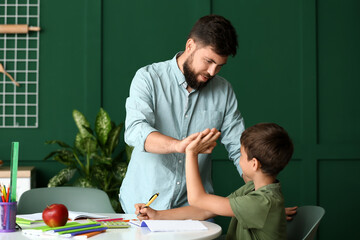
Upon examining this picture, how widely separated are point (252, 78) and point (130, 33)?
1.07 m

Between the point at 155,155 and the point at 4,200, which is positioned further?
the point at 155,155

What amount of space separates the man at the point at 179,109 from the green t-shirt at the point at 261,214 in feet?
1.65

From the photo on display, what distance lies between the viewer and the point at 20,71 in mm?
3678

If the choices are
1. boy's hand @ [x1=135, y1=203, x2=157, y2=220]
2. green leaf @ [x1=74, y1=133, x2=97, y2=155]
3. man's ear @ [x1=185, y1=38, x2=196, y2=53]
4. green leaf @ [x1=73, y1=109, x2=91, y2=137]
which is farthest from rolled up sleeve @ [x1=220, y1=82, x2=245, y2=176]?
green leaf @ [x1=73, y1=109, x2=91, y2=137]

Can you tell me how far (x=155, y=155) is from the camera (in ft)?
6.98

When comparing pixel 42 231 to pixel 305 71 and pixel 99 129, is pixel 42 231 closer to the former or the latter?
pixel 99 129

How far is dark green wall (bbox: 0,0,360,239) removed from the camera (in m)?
3.71

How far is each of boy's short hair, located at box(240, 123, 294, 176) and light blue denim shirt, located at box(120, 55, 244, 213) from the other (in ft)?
1.59

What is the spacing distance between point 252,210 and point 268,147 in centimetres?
25

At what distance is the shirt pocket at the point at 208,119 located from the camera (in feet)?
7.31

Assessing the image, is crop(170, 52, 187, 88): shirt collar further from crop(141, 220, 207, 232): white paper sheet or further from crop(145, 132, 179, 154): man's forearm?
crop(141, 220, 207, 232): white paper sheet

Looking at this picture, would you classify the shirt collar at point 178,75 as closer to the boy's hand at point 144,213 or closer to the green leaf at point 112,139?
the boy's hand at point 144,213

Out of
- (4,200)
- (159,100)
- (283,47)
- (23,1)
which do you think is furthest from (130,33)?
(4,200)

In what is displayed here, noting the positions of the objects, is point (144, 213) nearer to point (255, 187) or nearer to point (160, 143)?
point (160, 143)
